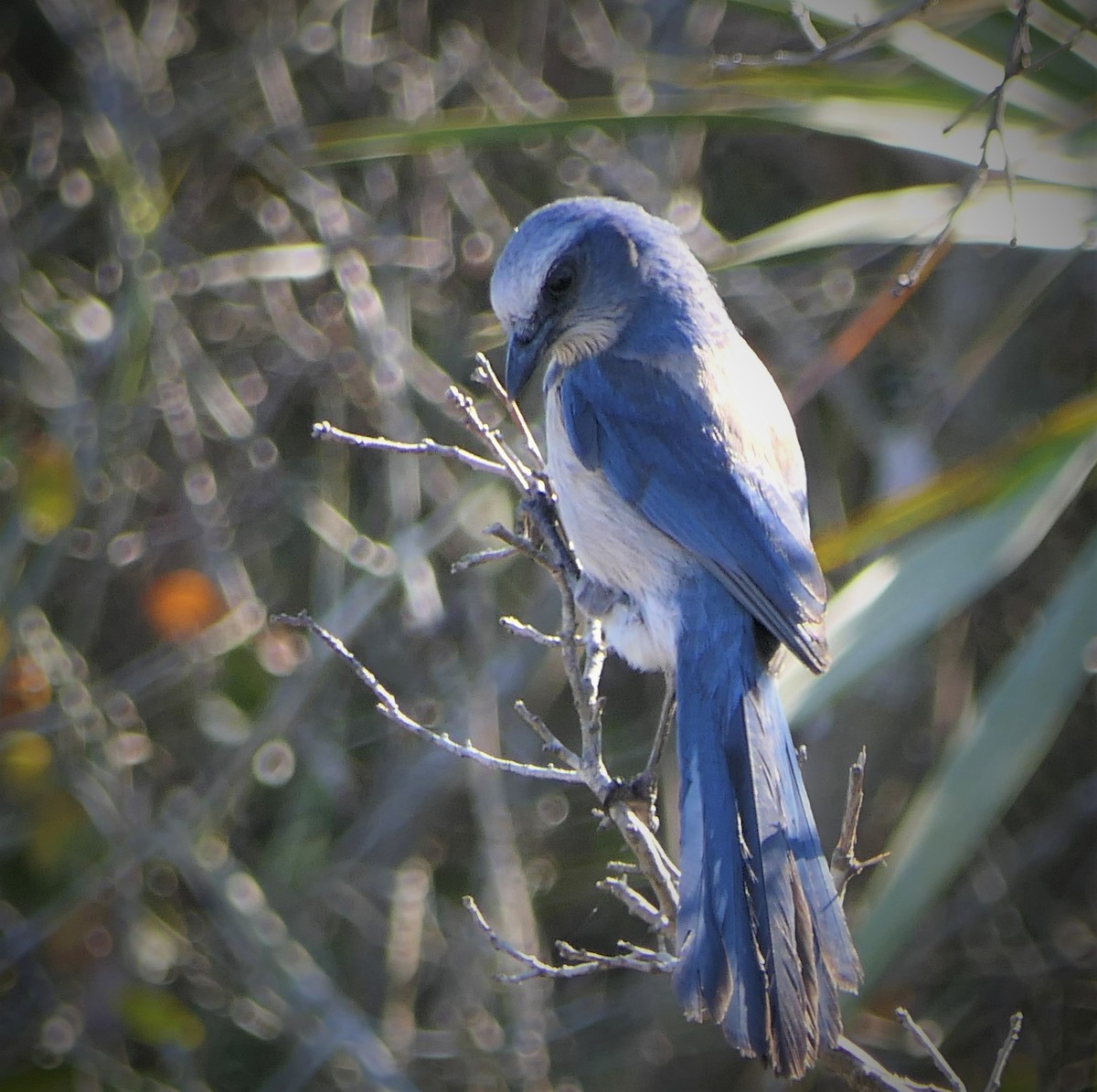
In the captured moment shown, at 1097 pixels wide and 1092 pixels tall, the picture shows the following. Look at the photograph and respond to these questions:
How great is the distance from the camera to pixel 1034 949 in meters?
4.12

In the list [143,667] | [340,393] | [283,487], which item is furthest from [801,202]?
[143,667]

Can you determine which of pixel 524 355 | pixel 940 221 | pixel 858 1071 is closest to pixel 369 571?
pixel 524 355

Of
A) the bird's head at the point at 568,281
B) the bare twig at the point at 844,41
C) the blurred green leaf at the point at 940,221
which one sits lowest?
the bird's head at the point at 568,281

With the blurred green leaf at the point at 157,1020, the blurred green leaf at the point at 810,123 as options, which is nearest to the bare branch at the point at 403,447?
the blurred green leaf at the point at 810,123

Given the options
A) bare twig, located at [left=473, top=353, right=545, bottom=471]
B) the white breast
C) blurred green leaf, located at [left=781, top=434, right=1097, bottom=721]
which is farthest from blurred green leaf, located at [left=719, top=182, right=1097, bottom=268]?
bare twig, located at [left=473, top=353, right=545, bottom=471]

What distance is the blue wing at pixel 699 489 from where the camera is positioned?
2408mm

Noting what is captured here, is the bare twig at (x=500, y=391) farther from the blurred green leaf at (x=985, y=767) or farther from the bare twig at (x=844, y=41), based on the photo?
the blurred green leaf at (x=985, y=767)

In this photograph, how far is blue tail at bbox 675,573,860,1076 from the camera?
72.6 inches

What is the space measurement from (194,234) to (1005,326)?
284 cm

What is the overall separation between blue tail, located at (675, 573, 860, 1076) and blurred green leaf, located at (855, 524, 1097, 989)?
223 millimetres

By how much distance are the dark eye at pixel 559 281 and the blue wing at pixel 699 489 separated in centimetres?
17

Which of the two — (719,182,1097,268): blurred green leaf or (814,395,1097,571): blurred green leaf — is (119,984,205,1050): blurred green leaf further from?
(719,182,1097,268): blurred green leaf

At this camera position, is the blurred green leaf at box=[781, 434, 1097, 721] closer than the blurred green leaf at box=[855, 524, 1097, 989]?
No

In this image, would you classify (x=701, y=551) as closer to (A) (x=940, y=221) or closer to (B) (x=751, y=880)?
(B) (x=751, y=880)
